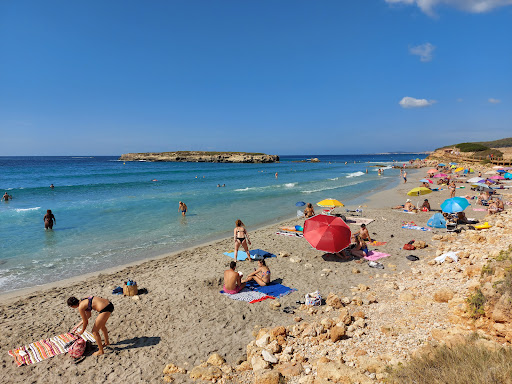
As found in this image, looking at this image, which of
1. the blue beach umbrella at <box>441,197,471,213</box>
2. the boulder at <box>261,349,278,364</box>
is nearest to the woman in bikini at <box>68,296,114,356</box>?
the boulder at <box>261,349,278,364</box>

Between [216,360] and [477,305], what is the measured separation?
467cm

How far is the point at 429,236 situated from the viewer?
12750mm

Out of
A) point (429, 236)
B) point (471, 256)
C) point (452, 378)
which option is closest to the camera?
point (452, 378)

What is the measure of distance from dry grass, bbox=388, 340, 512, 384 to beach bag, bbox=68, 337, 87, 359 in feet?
18.3

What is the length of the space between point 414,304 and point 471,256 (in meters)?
3.60

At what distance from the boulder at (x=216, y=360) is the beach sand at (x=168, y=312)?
23 centimetres

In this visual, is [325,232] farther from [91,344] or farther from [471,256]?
[91,344]

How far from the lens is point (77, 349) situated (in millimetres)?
5762

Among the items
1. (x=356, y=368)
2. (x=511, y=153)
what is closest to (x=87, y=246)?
(x=356, y=368)

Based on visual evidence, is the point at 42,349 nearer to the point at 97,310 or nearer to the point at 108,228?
the point at 97,310

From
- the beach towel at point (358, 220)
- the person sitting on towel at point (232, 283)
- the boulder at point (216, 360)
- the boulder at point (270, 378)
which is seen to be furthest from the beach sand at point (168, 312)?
the beach towel at point (358, 220)

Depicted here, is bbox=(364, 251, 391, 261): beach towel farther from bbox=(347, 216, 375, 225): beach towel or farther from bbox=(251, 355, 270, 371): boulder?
bbox=(251, 355, 270, 371): boulder

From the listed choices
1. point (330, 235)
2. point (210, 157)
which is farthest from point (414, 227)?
point (210, 157)

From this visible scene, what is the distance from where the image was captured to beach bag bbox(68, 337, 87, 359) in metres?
5.74
